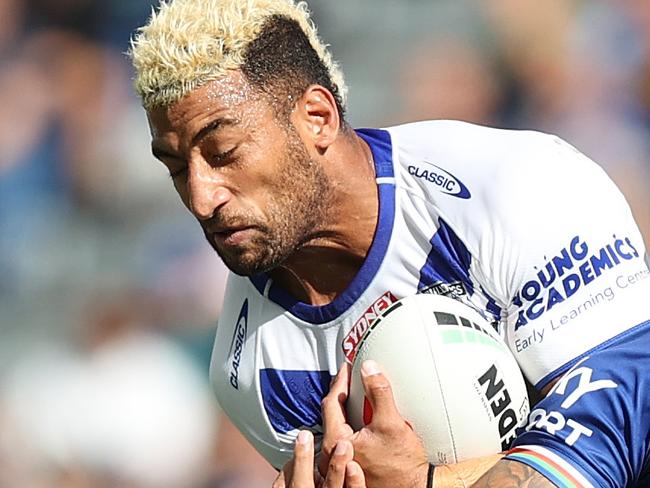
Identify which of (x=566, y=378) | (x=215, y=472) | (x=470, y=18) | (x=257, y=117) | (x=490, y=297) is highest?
(x=470, y=18)

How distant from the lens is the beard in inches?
110

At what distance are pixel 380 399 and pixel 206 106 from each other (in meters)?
0.80

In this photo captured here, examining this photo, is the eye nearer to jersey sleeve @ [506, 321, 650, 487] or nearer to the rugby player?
the rugby player

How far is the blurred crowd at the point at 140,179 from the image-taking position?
190 inches

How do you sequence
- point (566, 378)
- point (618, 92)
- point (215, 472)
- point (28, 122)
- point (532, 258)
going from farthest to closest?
1. point (28, 122)
2. point (618, 92)
3. point (215, 472)
4. point (532, 258)
5. point (566, 378)

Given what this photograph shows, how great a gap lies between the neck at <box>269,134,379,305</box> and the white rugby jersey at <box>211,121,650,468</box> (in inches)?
1.5

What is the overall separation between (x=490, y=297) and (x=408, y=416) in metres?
0.38

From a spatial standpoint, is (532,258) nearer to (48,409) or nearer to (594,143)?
(594,143)

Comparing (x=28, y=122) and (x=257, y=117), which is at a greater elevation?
(x=28, y=122)

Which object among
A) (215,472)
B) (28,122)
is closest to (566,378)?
(215,472)

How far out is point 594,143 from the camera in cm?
494

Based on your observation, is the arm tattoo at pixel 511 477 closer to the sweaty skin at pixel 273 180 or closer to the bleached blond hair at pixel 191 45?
the sweaty skin at pixel 273 180

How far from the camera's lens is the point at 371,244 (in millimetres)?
2936

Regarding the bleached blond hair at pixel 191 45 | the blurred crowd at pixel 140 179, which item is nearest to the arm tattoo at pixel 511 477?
the bleached blond hair at pixel 191 45
